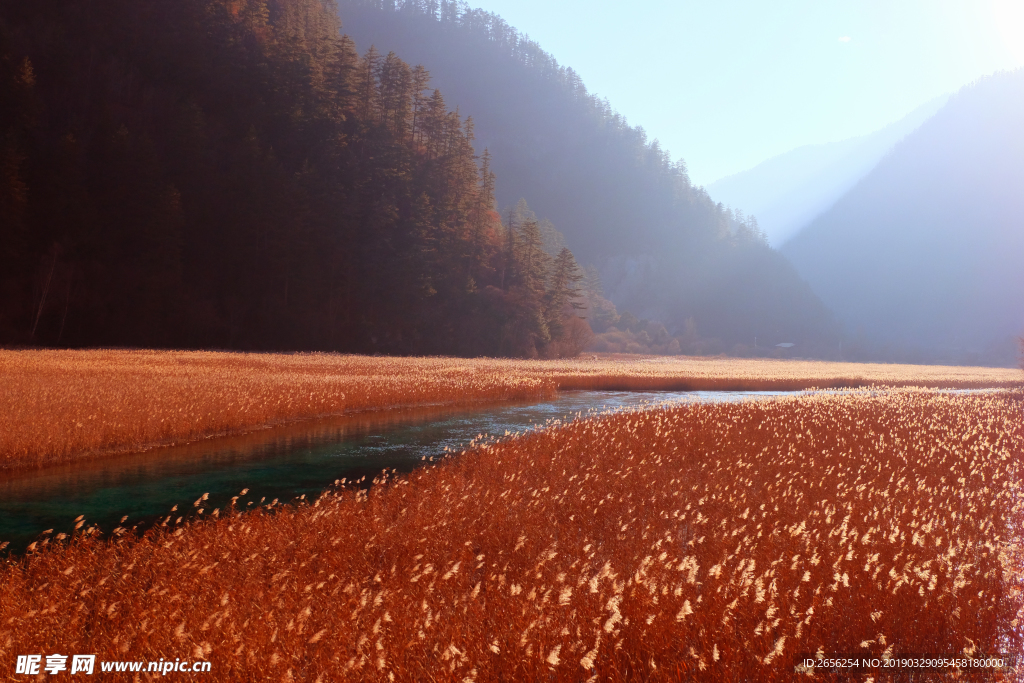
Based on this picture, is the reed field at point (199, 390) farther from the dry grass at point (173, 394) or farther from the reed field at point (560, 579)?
the reed field at point (560, 579)

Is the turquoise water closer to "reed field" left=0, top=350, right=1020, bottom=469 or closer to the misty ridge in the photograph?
"reed field" left=0, top=350, right=1020, bottom=469

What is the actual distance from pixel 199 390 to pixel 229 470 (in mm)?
10320

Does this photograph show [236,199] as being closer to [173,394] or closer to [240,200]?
[240,200]

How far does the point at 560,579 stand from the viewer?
304 inches

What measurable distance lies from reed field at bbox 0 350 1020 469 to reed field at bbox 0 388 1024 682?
757cm

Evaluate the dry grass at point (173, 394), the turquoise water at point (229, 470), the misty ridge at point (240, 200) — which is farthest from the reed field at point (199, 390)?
the misty ridge at point (240, 200)

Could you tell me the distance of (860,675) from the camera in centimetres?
627

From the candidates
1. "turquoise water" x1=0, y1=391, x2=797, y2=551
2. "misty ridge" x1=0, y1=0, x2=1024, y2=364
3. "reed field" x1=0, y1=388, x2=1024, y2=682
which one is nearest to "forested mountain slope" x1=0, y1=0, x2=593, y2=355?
"misty ridge" x1=0, y1=0, x2=1024, y2=364

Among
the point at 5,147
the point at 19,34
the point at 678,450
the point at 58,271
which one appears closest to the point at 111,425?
→ the point at 678,450

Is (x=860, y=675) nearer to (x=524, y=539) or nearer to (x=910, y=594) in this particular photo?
(x=910, y=594)

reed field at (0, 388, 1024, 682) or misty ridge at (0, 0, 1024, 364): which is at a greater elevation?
misty ridge at (0, 0, 1024, 364)

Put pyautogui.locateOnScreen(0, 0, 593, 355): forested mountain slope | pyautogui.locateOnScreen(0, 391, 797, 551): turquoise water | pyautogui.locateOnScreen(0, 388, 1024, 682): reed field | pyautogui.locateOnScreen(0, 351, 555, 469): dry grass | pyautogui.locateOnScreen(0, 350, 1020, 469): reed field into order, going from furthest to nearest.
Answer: pyautogui.locateOnScreen(0, 0, 593, 355): forested mountain slope < pyautogui.locateOnScreen(0, 350, 1020, 469): reed field < pyautogui.locateOnScreen(0, 351, 555, 469): dry grass < pyautogui.locateOnScreen(0, 391, 797, 551): turquoise water < pyautogui.locateOnScreen(0, 388, 1024, 682): reed field

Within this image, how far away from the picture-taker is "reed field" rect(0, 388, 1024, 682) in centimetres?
616

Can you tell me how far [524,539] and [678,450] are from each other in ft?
30.2
